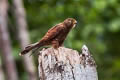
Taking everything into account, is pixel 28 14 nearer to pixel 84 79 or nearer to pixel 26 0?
pixel 26 0

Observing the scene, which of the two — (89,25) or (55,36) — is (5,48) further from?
(55,36)

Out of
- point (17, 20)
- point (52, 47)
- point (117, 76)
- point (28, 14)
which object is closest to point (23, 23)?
point (17, 20)

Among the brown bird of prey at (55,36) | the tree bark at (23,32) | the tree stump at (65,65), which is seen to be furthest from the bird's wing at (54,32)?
the tree bark at (23,32)

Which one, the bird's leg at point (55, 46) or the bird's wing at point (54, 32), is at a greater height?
the bird's wing at point (54, 32)

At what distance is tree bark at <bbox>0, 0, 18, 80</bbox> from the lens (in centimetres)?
914

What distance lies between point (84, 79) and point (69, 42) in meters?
4.49

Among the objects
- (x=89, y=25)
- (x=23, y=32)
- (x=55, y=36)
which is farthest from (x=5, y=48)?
(x=55, y=36)

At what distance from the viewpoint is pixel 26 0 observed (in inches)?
407

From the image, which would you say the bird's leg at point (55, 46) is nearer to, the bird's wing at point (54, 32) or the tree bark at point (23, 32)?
the bird's wing at point (54, 32)

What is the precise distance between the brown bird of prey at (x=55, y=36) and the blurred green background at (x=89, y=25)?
13.7ft

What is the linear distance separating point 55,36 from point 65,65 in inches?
13.3

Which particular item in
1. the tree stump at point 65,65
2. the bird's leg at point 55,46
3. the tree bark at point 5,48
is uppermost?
the tree bark at point 5,48

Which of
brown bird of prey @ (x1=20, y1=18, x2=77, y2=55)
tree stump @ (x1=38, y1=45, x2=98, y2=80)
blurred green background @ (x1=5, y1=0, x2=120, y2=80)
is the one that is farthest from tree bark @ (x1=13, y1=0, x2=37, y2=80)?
tree stump @ (x1=38, y1=45, x2=98, y2=80)

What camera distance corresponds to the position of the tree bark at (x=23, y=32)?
916cm
